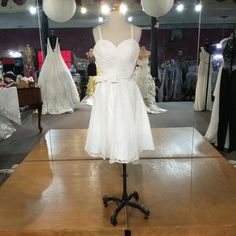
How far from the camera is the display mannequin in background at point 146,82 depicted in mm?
2230

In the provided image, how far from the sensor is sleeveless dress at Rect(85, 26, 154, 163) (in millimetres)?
1545

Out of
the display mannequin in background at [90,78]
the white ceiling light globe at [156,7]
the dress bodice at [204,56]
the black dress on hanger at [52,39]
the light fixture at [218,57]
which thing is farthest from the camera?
the light fixture at [218,57]

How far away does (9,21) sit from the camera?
2.30 metres

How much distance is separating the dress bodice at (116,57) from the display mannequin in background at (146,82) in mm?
627

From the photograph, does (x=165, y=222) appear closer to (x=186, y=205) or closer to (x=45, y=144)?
(x=186, y=205)

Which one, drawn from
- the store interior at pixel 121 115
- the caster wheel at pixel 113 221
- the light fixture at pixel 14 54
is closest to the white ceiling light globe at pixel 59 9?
the store interior at pixel 121 115

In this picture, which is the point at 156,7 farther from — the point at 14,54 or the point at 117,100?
the point at 14,54

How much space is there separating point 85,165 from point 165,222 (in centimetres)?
103

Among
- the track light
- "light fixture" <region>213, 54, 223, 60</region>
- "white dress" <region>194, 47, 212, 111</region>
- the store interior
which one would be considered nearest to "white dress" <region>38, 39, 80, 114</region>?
the store interior

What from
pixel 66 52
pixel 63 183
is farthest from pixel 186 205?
pixel 66 52

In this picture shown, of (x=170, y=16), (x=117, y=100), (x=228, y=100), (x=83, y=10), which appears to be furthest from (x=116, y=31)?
(x=228, y=100)

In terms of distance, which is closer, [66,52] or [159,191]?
[159,191]

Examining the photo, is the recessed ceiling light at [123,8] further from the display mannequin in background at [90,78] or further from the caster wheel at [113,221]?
the caster wheel at [113,221]

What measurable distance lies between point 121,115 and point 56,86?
1181mm
